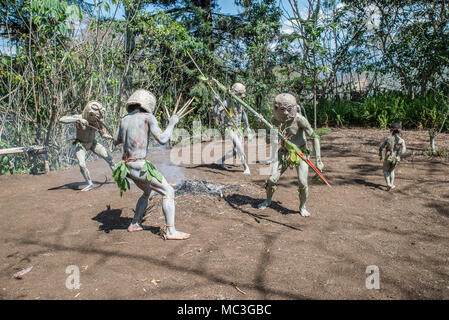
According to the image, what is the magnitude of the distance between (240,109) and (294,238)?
12.2ft

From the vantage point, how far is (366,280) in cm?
261

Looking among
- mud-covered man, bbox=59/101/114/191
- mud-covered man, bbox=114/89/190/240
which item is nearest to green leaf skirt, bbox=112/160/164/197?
mud-covered man, bbox=114/89/190/240

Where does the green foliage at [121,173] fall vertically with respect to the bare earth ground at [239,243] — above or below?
above

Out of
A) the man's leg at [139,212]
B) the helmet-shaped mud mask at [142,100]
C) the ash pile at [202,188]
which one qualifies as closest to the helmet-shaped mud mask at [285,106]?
the helmet-shaped mud mask at [142,100]

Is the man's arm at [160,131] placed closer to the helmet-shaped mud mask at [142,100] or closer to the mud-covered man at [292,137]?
the helmet-shaped mud mask at [142,100]

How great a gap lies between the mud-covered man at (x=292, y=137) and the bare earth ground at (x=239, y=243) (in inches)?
21.0

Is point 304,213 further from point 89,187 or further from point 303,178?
point 89,187

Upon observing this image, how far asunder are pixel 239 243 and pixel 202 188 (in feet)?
6.20

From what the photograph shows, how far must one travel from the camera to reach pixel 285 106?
362 cm

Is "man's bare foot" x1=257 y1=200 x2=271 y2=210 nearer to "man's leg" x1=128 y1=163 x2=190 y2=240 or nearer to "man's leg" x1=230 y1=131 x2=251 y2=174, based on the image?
"man's leg" x1=128 y1=163 x2=190 y2=240

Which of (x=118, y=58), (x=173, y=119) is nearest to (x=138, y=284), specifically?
(x=173, y=119)

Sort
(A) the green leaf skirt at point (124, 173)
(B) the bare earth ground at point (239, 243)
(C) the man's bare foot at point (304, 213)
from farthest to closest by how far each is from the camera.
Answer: (C) the man's bare foot at point (304, 213), (A) the green leaf skirt at point (124, 173), (B) the bare earth ground at point (239, 243)

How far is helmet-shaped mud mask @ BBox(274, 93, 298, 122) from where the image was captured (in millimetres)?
3619

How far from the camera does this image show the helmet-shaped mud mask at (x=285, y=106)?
11.9 feet
